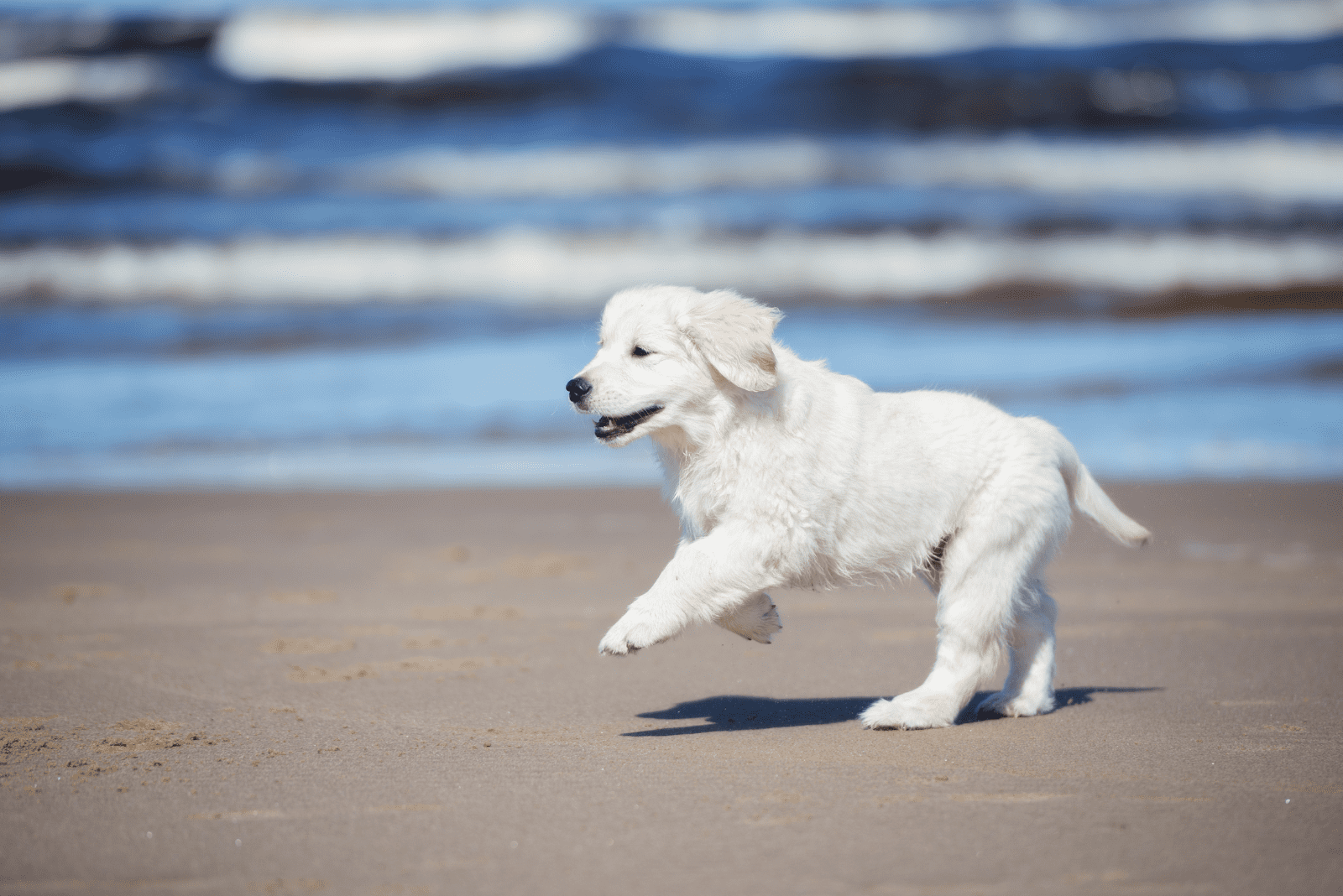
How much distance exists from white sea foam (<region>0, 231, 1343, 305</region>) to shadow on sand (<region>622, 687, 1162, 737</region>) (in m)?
14.2

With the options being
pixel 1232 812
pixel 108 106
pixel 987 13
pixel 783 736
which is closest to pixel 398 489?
pixel 783 736

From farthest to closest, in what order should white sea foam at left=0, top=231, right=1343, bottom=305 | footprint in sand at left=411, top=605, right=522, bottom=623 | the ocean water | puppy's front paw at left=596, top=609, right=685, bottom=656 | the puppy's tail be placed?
1. white sea foam at left=0, top=231, right=1343, bottom=305
2. the ocean water
3. footprint in sand at left=411, top=605, right=522, bottom=623
4. the puppy's tail
5. puppy's front paw at left=596, top=609, right=685, bottom=656

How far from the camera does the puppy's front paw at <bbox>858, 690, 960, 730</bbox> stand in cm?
382

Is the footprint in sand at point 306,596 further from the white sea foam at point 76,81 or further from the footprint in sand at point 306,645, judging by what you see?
the white sea foam at point 76,81

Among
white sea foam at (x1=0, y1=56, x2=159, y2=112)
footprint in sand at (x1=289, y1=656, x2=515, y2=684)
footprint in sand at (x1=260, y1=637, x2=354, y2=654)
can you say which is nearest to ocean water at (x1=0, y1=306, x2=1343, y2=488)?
footprint in sand at (x1=260, y1=637, x2=354, y2=654)

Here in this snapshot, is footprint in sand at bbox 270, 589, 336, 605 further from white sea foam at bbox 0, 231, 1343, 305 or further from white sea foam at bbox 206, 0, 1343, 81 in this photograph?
white sea foam at bbox 206, 0, 1343, 81

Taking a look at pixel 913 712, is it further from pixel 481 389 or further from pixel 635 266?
pixel 635 266

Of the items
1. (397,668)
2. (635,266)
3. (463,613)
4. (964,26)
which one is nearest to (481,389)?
(635,266)

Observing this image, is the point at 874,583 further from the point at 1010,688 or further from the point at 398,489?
the point at 398,489

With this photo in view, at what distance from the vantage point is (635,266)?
19141mm

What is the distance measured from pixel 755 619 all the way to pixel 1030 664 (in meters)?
0.97

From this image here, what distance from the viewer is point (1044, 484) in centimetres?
399

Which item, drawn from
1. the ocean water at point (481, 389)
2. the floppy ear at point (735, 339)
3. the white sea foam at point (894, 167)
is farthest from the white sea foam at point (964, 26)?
the floppy ear at point (735, 339)

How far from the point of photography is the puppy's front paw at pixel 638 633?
11.8 feet
